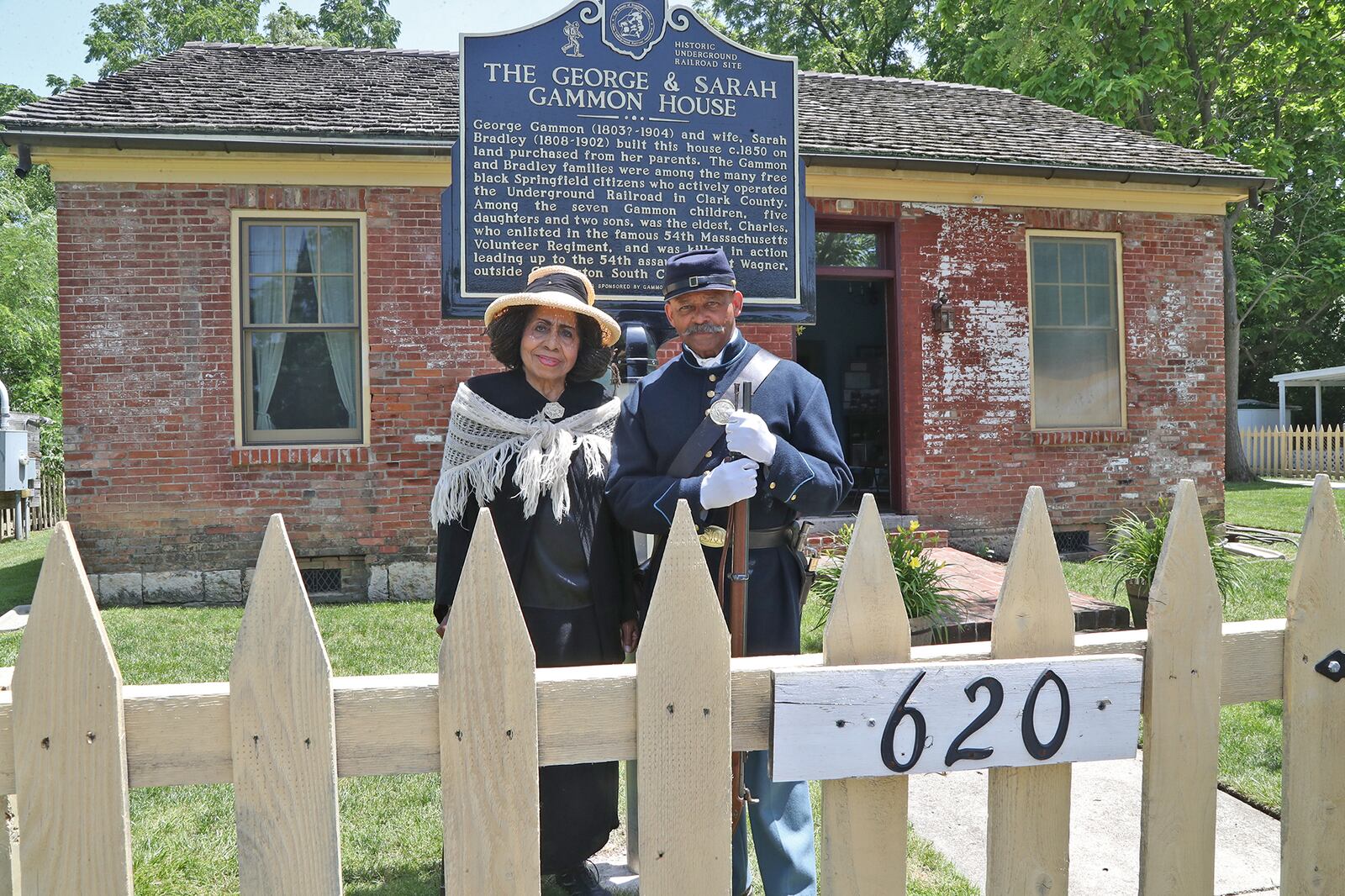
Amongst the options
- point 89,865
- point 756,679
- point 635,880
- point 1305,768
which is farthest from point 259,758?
point 1305,768

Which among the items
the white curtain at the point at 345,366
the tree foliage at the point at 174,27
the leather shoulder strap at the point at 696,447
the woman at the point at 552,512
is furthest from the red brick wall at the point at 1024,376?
the tree foliage at the point at 174,27

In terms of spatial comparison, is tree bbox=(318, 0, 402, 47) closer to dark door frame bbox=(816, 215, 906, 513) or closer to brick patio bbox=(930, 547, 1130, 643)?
dark door frame bbox=(816, 215, 906, 513)

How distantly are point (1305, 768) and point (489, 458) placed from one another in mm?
2030

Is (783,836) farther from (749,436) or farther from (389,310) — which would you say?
(389,310)

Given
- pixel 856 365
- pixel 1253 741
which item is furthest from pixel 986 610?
pixel 856 365

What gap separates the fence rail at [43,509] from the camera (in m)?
12.8

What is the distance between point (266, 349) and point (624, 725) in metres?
7.16

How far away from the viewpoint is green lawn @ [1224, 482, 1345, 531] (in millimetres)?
11344

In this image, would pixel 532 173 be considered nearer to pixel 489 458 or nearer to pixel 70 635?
pixel 489 458

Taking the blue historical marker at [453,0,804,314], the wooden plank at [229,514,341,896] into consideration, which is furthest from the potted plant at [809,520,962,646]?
the wooden plank at [229,514,341,896]

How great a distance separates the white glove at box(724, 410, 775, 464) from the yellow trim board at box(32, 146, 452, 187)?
6197mm

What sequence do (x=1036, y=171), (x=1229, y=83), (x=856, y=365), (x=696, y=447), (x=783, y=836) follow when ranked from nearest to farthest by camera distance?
(x=783, y=836)
(x=696, y=447)
(x=1036, y=171)
(x=856, y=365)
(x=1229, y=83)

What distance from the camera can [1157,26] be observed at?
1485 centimetres

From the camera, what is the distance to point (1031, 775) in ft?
5.92
